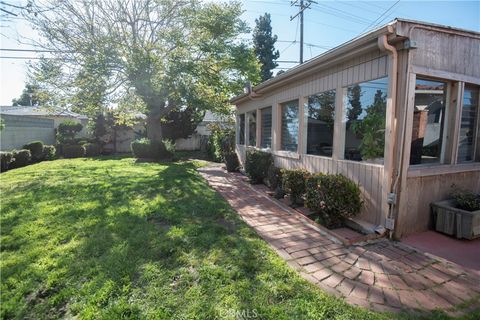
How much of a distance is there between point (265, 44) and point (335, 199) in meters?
23.3

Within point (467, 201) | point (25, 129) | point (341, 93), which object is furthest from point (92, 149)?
point (467, 201)

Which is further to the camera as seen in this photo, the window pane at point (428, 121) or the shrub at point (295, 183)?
the shrub at point (295, 183)

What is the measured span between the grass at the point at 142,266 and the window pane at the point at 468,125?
3.90 m

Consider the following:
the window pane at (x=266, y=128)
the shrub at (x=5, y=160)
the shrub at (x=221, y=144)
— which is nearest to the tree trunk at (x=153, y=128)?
the shrub at (x=221, y=144)

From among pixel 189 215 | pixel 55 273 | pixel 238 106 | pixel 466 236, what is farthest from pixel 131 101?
pixel 466 236

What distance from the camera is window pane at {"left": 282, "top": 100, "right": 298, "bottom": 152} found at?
Result: 6.37 metres

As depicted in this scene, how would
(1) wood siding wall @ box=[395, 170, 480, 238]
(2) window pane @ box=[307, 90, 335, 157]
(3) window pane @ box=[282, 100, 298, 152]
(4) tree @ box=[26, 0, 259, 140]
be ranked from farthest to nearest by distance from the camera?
(4) tree @ box=[26, 0, 259, 140]
(3) window pane @ box=[282, 100, 298, 152]
(2) window pane @ box=[307, 90, 335, 157]
(1) wood siding wall @ box=[395, 170, 480, 238]

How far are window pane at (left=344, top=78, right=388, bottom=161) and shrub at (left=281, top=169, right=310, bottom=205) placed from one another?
3.15 ft

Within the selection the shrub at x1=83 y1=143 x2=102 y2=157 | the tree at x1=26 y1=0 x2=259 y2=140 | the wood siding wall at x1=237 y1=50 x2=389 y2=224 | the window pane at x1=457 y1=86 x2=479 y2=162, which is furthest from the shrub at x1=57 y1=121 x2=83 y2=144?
the window pane at x1=457 y1=86 x2=479 y2=162

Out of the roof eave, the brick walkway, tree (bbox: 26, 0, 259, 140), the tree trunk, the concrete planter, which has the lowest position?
the brick walkway

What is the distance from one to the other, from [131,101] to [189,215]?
35.3 ft

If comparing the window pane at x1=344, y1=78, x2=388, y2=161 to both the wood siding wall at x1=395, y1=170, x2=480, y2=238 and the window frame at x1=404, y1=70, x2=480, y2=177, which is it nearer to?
the window frame at x1=404, y1=70, x2=480, y2=177

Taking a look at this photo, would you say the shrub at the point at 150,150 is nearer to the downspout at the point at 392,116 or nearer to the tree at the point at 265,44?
the downspout at the point at 392,116

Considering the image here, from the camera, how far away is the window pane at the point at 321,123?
5.07 m
